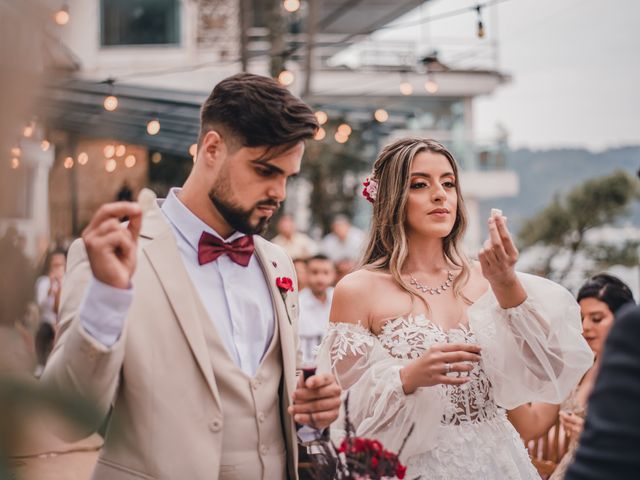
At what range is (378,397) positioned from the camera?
8.50ft

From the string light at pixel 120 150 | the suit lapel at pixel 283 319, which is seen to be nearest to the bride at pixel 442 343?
the suit lapel at pixel 283 319

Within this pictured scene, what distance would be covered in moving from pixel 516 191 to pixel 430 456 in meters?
20.1

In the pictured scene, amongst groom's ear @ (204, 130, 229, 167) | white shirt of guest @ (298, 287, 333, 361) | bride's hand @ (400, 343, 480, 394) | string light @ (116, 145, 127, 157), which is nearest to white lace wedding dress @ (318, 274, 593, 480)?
bride's hand @ (400, 343, 480, 394)

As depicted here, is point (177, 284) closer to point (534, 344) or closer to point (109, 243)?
point (109, 243)

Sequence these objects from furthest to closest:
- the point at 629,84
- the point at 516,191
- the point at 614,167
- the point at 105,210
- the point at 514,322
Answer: the point at 516,191
the point at 629,84
the point at 614,167
the point at 514,322
the point at 105,210

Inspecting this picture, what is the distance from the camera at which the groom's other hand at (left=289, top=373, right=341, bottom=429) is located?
1808 millimetres

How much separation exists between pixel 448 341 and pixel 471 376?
16 centimetres

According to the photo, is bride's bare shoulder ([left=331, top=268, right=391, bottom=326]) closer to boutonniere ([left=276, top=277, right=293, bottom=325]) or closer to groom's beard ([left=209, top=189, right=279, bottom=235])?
boutonniere ([left=276, top=277, right=293, bottom=325])

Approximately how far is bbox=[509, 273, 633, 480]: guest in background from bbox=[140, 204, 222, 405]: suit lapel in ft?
6.73

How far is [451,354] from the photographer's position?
7.79 ft

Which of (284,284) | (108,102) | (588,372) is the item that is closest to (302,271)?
(108,102)

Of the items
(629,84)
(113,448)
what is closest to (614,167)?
(629,84)

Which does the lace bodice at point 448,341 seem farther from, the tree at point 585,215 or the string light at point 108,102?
the tree at point 585,215

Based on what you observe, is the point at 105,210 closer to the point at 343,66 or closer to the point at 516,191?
the point at 343,66
